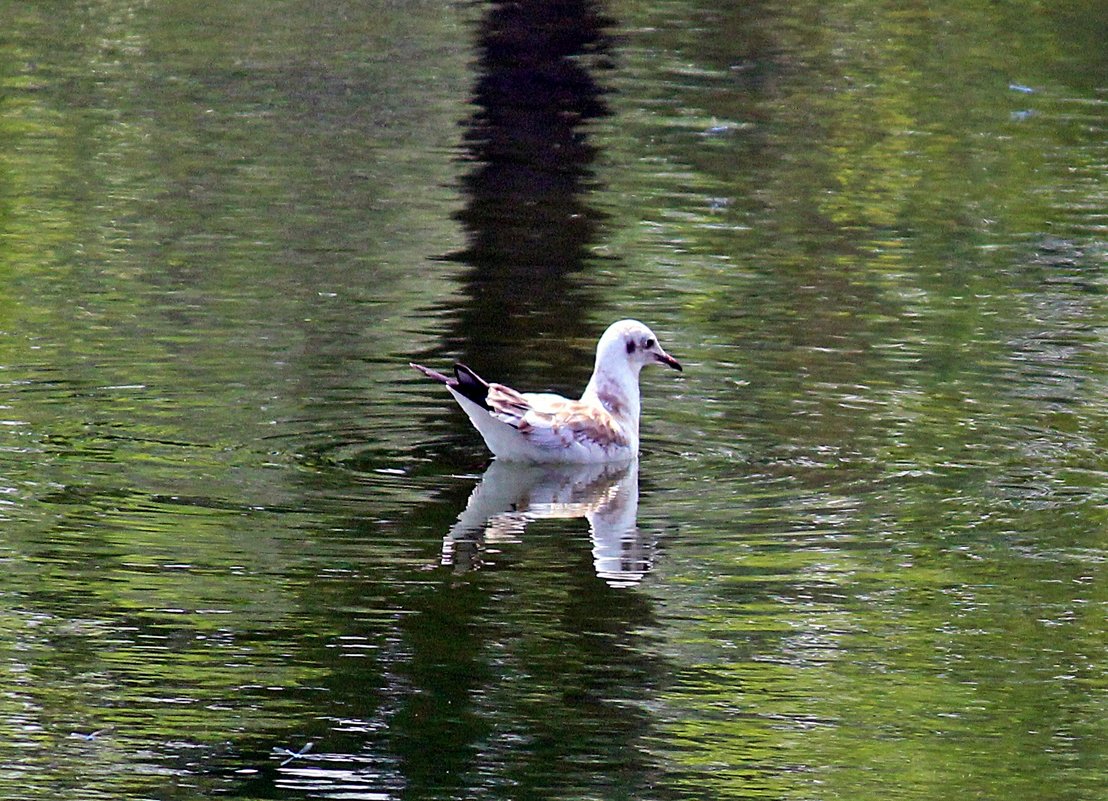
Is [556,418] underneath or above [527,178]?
above

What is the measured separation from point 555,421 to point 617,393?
1.97 feet

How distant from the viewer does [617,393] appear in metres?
12.1

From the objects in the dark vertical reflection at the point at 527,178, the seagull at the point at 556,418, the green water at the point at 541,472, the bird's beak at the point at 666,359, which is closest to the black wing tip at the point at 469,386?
the seagull at the point at 556,418

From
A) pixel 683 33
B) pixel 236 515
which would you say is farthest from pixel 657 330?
pixel 683 33

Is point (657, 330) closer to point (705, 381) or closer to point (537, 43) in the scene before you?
point (705, 381)

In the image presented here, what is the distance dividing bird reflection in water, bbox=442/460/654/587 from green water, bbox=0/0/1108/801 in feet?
0.11

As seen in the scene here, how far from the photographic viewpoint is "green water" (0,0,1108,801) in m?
7.98

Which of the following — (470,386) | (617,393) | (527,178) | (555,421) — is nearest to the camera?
(470,386)

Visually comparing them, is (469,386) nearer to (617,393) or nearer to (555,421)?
(555,421)

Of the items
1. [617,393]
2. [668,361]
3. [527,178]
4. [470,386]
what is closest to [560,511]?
[470,386]

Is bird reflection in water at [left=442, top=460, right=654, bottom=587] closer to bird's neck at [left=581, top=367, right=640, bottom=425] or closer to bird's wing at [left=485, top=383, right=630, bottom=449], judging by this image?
bird's wing at [left=485, top=383, right=630, bottom=449]

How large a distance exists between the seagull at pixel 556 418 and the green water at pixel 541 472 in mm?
153

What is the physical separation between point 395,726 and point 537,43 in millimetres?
15773

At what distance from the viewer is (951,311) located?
1495 centimetres
